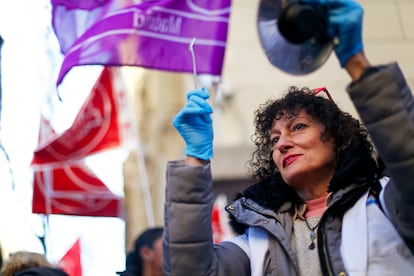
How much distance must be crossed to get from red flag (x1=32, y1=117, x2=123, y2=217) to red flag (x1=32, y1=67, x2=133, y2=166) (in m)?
0.09

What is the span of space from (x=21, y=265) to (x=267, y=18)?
5.42 ft

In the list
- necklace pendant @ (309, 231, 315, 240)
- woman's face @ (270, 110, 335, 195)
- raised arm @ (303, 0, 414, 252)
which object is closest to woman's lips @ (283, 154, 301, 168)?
woman's face @ (270, 110, 335, 195)

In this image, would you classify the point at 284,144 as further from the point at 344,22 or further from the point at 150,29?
the point at 150,29

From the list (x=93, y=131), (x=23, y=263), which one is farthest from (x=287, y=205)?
(x=93, y=131)

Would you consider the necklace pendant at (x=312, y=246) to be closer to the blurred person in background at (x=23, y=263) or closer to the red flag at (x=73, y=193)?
the blurred person in background at (x=23, y=263)

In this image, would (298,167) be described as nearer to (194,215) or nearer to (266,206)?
(266,206)

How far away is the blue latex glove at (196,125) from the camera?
199 cm

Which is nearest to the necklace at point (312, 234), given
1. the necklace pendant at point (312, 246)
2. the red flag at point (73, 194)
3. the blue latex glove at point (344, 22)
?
the necklace pendant at point (312, 246)

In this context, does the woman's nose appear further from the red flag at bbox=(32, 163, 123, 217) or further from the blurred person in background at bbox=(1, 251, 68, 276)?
the red flag at bbox=(32, 163, 123, 217)

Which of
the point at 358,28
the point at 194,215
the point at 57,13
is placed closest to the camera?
the point at 358,28

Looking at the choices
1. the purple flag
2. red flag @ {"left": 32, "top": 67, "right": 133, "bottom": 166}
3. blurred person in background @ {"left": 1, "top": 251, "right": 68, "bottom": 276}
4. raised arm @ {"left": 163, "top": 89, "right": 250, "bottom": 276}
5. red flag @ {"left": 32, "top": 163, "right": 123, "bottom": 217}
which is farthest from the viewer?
red flag @ {"left": 32, "top": 67, "right": 133, "bottom": 166}

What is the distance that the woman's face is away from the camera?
7.02ft

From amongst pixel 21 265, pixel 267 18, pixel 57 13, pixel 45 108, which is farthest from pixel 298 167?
pixel 45 108

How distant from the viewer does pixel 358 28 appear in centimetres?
166
